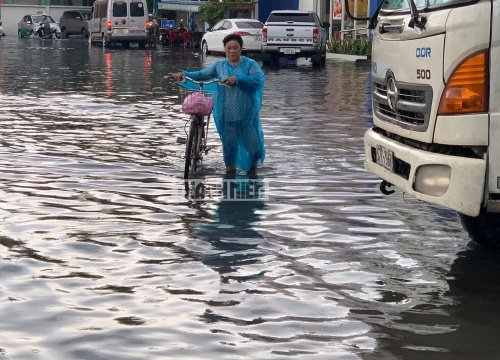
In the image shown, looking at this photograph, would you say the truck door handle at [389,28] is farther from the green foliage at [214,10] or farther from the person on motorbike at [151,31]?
the green foliage at [214,10]

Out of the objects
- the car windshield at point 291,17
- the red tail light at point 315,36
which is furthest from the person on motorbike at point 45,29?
the red tail light at point 315,36

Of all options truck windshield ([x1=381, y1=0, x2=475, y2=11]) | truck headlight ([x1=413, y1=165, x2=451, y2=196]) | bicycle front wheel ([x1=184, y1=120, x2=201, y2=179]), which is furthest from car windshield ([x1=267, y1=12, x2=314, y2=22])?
truck headlight ([x1=413, y1=165, x2=451, y2=196])

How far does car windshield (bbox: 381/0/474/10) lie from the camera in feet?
24.1

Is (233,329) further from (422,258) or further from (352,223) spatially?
(352,223)

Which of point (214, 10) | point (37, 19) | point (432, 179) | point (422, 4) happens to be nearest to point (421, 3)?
point (422, 4)

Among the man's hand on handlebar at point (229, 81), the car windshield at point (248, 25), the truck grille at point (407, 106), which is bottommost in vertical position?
the car windshield at point (248, 25)

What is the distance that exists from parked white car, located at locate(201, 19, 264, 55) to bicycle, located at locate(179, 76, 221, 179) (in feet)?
89.1

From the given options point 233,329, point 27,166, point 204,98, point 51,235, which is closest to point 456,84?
point 233,329

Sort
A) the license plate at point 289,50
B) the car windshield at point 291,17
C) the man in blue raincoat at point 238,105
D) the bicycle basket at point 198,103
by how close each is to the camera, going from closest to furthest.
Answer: the bicycle basket at point 198,103, the man in blue raincoat at point 238,105, the license plate at point 289,50, the car windshield at point 291,17

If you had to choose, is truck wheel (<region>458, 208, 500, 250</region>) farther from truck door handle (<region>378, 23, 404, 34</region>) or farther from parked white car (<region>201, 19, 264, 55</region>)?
parked white car (<region>201, 19, 264, 55</region>)

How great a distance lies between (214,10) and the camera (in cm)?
5978

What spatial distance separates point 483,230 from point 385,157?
86 centimetres

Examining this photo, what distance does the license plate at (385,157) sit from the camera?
834 centimetres

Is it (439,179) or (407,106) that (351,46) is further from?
(439,179)
